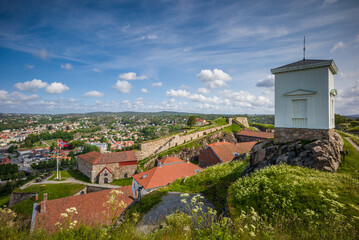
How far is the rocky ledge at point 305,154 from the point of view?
22.5 feet

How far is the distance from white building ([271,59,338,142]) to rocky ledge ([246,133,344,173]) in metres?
0.61

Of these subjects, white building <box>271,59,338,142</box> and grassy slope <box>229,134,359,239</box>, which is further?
white building <box>271,59,338,142</box>

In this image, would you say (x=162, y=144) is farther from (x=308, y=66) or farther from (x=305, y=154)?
(x=308, y=66)

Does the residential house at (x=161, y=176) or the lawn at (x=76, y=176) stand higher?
the residential house at (x=161, y=176)

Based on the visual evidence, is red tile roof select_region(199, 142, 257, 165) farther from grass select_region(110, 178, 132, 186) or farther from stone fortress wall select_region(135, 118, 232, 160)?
grass select_region(110, 178, 132, 186)

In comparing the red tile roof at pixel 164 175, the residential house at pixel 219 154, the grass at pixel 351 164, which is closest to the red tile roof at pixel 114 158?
the red tile roof at pixel 164 175

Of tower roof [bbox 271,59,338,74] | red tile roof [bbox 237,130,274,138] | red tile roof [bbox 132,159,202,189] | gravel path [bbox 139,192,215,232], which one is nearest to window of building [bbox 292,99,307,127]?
tower roof [bbox 271,59,338,74]

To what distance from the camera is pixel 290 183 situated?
5.20 m

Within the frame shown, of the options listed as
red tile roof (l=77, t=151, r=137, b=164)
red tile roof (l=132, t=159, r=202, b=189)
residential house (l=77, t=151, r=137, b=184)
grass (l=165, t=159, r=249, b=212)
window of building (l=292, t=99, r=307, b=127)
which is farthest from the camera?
red tile roof (l=77, t=151, r=137, b=164)

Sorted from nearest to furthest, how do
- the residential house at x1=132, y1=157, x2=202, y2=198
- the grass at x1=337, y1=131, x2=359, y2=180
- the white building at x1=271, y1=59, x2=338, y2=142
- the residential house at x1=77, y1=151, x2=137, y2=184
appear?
the grass at x1=337, y1=131, x2=359, y2=180 < the white building at x1=271, y1=59, x2=338, y2=142 < the residential house at x1=132, y1=157, x2=202, y2=198 < the residential house at x1=77, y1=151, x2=137, y2=184

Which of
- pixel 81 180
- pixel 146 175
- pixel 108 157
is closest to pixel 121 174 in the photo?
pixel 108 157

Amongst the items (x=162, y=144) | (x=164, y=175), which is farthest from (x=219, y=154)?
(x=162, y=144)

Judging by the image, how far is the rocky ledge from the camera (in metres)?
6.86

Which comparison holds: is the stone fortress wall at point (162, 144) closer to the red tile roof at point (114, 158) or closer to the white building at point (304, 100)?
the red tile roof at point (114, 158)
